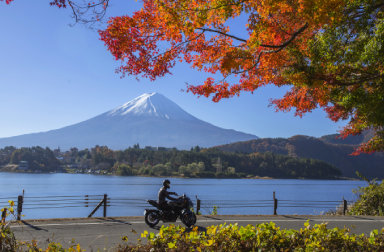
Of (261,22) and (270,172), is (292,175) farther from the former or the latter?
(261,22)

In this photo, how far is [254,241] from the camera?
4.55m

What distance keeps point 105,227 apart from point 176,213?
213 centimetres

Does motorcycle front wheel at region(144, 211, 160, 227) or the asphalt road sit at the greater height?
motorcycle front wheel at region(144, 211, 160, 227)

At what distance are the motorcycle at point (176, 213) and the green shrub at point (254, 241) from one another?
5244 millimetres

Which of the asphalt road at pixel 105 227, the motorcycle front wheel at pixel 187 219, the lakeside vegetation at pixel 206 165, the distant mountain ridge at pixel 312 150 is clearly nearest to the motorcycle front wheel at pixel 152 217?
the asphalt road at pixel 105 227

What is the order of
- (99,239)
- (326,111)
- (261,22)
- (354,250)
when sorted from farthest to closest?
(326,111)
(99,239)
(261,22)
(354,250)

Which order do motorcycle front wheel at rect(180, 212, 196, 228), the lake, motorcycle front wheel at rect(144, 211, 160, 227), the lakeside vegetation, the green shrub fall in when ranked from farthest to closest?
1. the lakeside vegetation
2. the lake
3. motorcycle front wheel at rect(144, 211, 160, 227)
4. motorcycle front wheel at rect(180, 212, 196, 228)
5. the green shrub

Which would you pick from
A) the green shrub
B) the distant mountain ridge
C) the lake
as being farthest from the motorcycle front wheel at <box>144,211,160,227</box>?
the distant mountain ridge

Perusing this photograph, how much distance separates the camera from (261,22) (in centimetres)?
709

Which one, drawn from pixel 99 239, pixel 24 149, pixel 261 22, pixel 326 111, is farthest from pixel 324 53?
pixel 24 149

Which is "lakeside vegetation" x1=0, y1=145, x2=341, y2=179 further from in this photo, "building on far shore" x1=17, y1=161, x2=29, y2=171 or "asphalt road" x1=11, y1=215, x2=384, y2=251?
"asphalt road" x1=11, y1=215, x2=384, y2=251

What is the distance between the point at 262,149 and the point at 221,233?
171 metres

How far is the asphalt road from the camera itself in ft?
26.6

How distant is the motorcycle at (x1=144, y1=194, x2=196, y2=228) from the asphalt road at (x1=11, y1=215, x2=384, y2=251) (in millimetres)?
345
